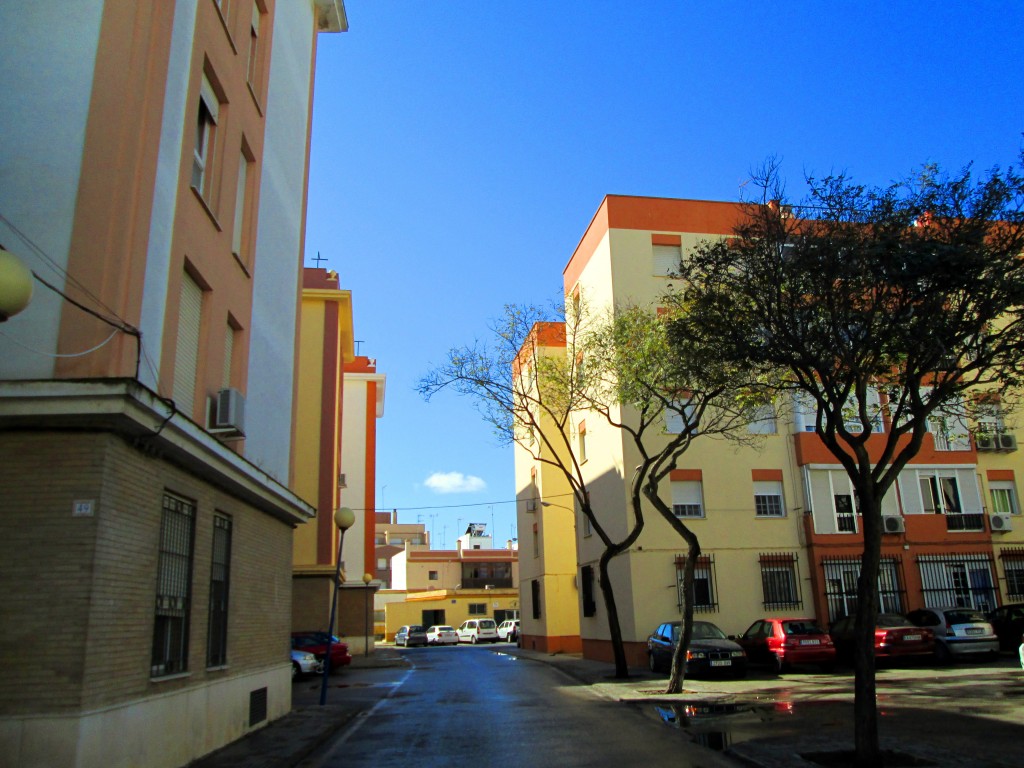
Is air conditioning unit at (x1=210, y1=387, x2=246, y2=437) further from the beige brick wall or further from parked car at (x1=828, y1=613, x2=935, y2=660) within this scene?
parked car at (x1=828, y1=613, x2=935, y2=660)

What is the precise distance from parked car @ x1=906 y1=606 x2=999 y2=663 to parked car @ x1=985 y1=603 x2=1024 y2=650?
1.09m

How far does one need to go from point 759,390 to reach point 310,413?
2161cm

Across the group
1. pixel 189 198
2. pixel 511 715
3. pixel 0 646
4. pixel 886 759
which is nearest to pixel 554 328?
pixel 511 715

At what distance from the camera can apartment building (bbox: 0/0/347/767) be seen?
7.97m

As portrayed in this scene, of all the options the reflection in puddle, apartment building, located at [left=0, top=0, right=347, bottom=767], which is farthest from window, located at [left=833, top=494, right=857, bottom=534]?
apartment building, located at [left=0, top=0, right=347, bottom=767]

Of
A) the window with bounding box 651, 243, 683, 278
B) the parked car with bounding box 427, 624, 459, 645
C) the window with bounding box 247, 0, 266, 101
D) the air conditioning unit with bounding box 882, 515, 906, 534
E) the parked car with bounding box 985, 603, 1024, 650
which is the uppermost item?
the window with bounding box 651, 243, 683, 278

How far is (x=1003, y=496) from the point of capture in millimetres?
28062

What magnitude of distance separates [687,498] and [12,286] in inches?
872

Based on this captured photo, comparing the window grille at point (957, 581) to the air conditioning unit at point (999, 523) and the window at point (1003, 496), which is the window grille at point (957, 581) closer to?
the air conditioning unit at point (999, 523)

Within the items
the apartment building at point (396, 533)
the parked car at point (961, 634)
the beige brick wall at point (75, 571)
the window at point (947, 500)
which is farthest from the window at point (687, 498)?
the apartment building at point (396, 533)

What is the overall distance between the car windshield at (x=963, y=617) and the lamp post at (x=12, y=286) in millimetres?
23057

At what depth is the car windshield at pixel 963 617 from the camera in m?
22.3

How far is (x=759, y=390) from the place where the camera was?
1415cm

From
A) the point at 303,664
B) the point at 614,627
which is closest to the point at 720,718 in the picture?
the point at 614,627
